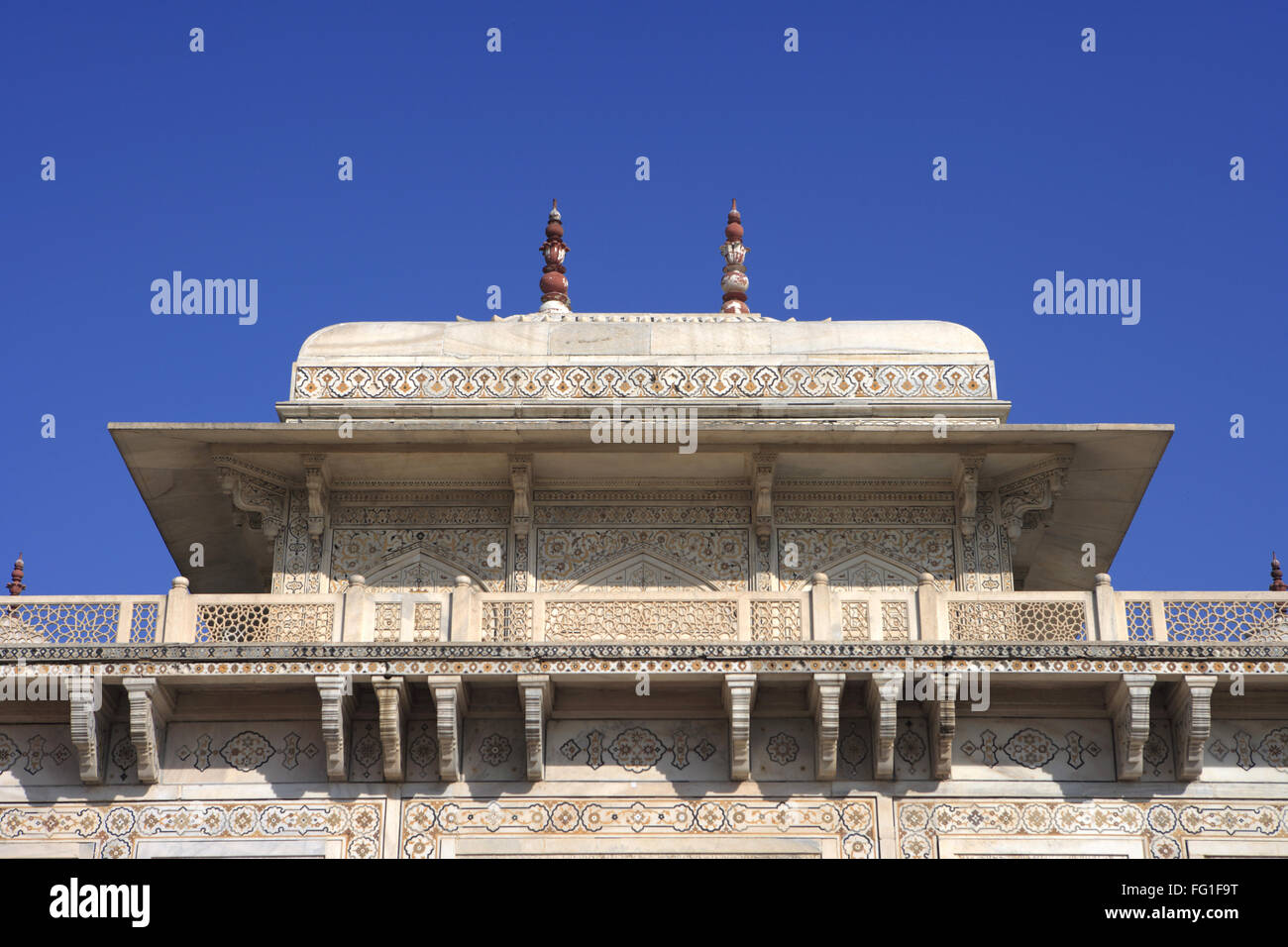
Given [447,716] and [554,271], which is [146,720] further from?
[554,271]

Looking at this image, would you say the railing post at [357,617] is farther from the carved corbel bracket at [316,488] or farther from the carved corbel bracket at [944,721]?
the carved corbel bracket at [944,721]

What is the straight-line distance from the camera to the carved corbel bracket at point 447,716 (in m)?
15.3

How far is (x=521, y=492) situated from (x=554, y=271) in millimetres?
4062

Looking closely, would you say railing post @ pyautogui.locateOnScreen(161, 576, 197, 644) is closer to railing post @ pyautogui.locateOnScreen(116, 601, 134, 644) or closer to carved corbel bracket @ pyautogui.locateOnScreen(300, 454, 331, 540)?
railing post @ pyautogui.locateOnScreen(116, 601, 134, 644)

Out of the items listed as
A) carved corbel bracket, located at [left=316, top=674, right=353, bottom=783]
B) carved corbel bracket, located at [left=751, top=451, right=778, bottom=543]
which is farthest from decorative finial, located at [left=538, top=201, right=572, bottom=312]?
carved corbel bracket, located at [left=316, top=674, right=353, bottom=783]

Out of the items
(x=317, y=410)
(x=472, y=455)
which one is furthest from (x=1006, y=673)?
(x=317, y=410)

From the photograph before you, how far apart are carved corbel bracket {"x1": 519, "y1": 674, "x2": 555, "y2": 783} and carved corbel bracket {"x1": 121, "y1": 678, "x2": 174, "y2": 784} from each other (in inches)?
103

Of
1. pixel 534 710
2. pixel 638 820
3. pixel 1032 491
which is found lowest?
pixel 638 820

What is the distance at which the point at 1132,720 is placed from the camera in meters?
15.3

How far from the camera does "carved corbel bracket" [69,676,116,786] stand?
15336 millimetres

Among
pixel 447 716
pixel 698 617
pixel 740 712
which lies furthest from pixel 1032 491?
pixel 447 716

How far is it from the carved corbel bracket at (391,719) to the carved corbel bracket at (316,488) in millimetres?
2220

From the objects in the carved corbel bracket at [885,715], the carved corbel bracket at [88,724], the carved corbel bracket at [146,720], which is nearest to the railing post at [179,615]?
the carved corbel bracket at [146,720]
